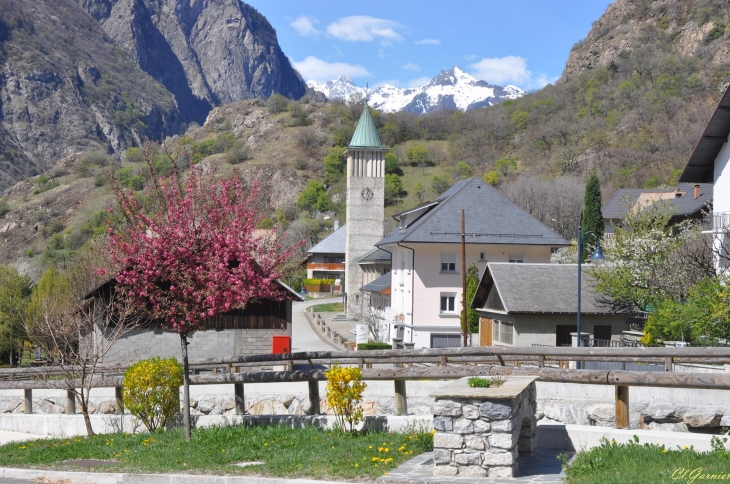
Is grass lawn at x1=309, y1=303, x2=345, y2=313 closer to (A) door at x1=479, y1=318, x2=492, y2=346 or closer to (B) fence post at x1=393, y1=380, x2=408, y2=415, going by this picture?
(A) door at x1=479, y1=318, x2=492, y2=346

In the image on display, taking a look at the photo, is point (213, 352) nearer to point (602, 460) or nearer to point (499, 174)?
point (602, 460)

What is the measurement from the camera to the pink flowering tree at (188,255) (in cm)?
1395

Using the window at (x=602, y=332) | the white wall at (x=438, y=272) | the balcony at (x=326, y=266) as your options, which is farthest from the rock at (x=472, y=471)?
the balcony at (x=326, y=266)

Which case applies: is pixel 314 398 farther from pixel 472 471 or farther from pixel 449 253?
pixel 449 253

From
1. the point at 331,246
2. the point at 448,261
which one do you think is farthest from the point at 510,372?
the point at 331,246

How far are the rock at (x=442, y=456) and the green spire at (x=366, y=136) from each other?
2565 inches

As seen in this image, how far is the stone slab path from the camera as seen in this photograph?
373 inches

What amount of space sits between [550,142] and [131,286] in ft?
420

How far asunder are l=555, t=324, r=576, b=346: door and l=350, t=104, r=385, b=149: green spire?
43.9 metres

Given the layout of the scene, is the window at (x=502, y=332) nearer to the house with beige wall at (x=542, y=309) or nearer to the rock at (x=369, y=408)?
the house with beige wall at (x=542, y=309)

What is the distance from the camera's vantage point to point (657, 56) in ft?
447

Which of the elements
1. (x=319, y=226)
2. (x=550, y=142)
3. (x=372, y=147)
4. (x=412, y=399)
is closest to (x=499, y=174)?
(x=550, y=142)

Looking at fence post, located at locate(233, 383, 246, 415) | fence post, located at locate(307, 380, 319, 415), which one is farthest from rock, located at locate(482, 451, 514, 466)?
fence post, located at locate(233, 383, 246, 415)

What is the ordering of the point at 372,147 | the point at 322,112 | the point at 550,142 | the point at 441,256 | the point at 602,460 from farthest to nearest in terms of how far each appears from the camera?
1. the point at 322,112
2. the point at 550,142
3. the point at 372,147
4. the point at 441,256
5. the point at 602,460
